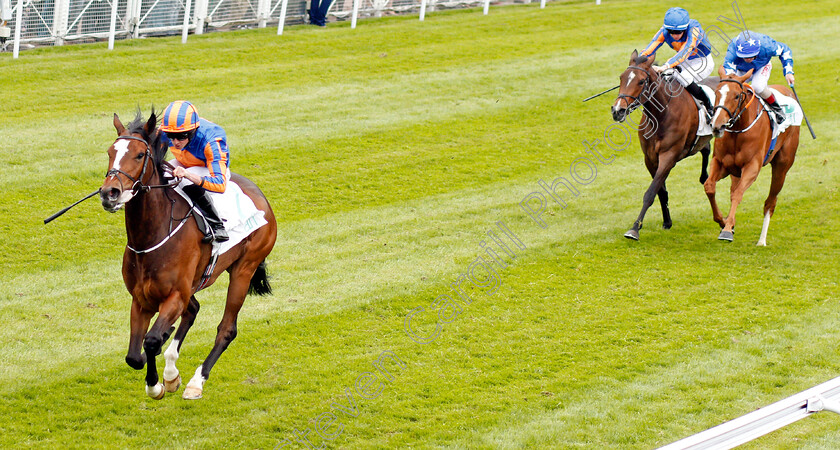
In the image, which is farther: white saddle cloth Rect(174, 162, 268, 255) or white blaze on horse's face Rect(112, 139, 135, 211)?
white saddle cloth Rect(174, 162, 268, 255)

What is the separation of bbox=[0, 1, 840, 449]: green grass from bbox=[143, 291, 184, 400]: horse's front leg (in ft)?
0.86

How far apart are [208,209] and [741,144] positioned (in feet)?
21.6

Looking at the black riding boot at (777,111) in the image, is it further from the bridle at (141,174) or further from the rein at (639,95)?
the bridle at (141,174)

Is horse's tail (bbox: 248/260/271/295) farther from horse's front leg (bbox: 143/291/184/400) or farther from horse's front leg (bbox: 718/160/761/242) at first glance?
horse's front leg (bbox: 718/160/761/242)

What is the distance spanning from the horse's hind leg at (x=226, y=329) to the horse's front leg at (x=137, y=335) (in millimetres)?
518

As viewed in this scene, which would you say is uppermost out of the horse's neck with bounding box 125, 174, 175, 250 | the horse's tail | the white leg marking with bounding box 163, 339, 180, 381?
the horse's neck with bounding box 125, 174, 175, 250

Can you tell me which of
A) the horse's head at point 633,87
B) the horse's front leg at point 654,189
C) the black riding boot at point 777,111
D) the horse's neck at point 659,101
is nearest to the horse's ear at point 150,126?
the horse's head at point 633,87

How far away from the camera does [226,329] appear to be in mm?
6871

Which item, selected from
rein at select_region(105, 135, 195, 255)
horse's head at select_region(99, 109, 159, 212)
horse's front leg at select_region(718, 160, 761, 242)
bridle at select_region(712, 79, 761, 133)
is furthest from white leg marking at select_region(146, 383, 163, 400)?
horse's front leg at select_region(718, 160, 761, 242)

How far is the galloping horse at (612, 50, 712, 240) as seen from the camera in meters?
10.3

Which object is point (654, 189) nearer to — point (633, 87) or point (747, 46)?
point (633, 87)

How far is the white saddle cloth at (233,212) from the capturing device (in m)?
6.71

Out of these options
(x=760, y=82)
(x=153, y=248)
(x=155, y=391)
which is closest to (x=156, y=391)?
(x=155, y=391)

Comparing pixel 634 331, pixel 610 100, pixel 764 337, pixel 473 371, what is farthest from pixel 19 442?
pixel 610 100
